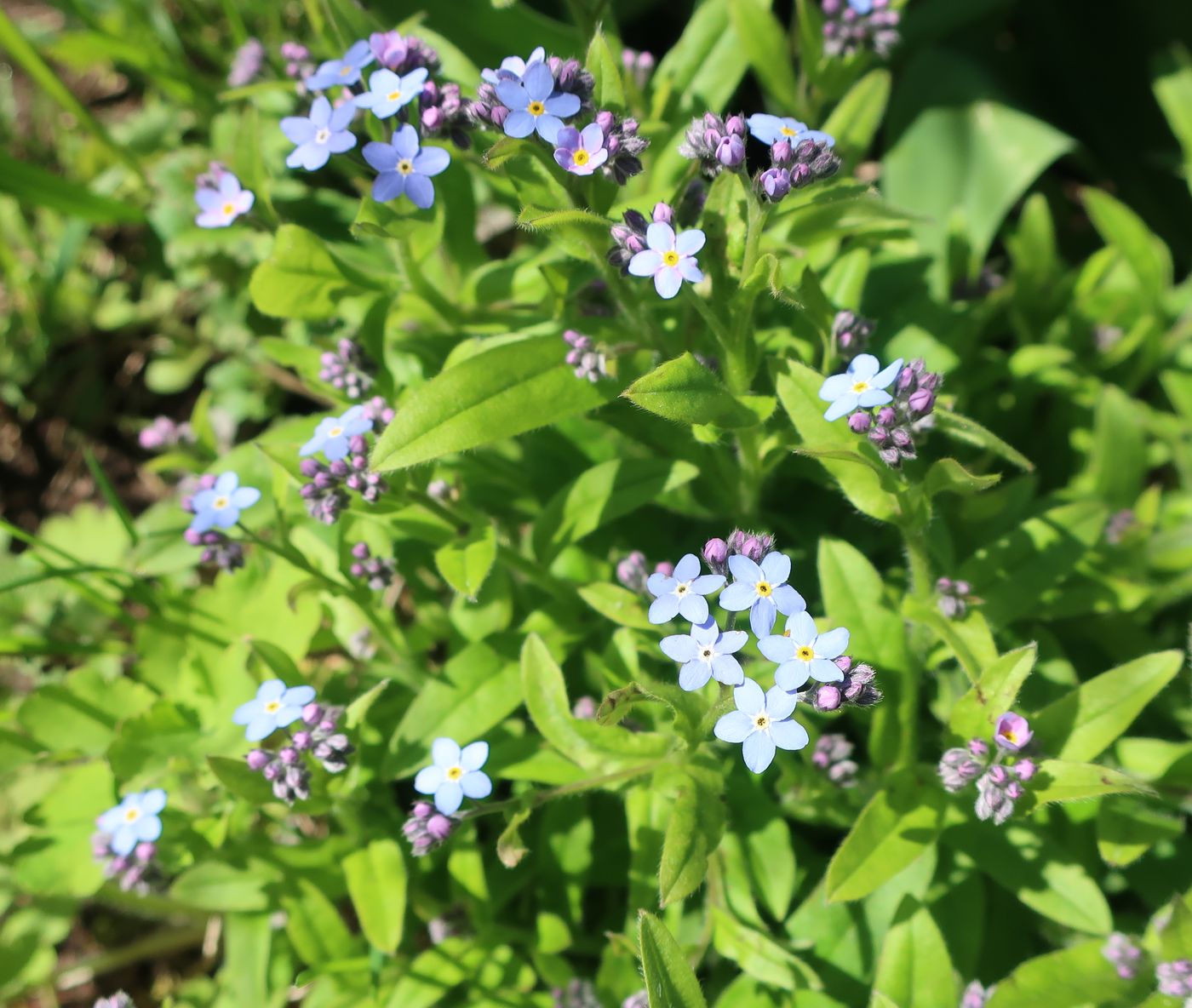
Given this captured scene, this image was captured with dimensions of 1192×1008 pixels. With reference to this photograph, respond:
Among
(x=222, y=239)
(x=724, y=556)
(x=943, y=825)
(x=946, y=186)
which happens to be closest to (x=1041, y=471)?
(x=946, y=186)

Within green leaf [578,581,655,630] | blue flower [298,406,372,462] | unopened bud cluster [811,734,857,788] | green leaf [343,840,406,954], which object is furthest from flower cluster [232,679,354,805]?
unopened bud cluster [811,734,857,788]

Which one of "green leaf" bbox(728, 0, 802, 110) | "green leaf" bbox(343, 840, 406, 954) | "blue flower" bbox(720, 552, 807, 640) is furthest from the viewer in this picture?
"green leaf" bbox(728, 0, 802, 110)

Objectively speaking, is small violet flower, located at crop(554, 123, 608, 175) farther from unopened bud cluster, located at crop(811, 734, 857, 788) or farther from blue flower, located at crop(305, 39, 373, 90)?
unopened bud cluster, located at crop(811, 734, 857, 788)

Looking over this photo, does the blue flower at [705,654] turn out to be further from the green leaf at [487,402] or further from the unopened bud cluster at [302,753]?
the unopened bud cluster at [302,753]

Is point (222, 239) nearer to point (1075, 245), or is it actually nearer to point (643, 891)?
point (643, 891)

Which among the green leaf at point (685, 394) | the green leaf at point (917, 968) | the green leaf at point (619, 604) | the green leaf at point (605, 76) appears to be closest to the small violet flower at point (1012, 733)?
the green leaf at point (917, 968)

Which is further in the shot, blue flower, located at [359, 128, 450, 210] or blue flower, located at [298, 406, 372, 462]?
blue flower, located at [298, 406, 372, 462]

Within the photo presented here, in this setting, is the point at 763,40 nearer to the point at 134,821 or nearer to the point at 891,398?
the point at 891,398
